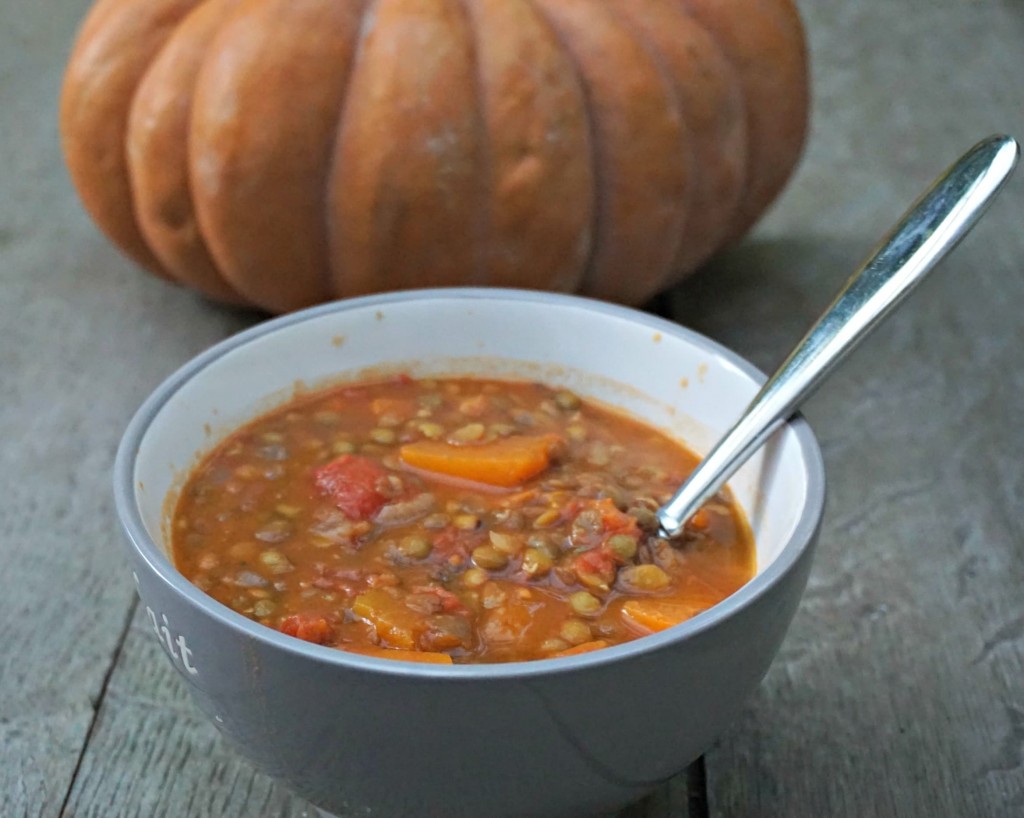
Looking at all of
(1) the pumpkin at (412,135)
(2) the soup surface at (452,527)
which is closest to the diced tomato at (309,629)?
(2) the soup surface at (452,527)

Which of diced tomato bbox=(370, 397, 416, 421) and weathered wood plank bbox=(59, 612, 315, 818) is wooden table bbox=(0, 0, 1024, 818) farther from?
diced tomato bbox=(370, 397, 416, 421)

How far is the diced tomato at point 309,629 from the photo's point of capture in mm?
1250

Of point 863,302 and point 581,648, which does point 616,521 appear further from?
point 863,302

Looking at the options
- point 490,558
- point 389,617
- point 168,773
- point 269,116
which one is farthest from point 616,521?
point 269,116

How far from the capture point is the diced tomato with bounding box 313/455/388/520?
4.77 feet

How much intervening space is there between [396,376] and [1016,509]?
951mm

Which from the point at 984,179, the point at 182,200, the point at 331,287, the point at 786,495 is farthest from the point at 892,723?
the point at 182,200

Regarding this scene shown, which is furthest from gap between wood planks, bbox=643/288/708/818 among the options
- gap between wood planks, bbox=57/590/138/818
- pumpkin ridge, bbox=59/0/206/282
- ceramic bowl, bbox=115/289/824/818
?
pumpkin ridge, bbox=59/0/206/282

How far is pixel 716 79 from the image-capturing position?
2.20m

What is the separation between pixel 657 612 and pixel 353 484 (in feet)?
1.28

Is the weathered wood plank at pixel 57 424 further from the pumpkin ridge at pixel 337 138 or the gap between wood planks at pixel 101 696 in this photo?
the pumpkin ridge at pixel 337 138

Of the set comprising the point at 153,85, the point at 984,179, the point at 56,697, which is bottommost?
the point at 56,697

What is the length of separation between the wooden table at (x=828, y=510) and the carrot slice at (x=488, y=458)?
40 cm

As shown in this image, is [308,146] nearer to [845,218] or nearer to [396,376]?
[396,376]
